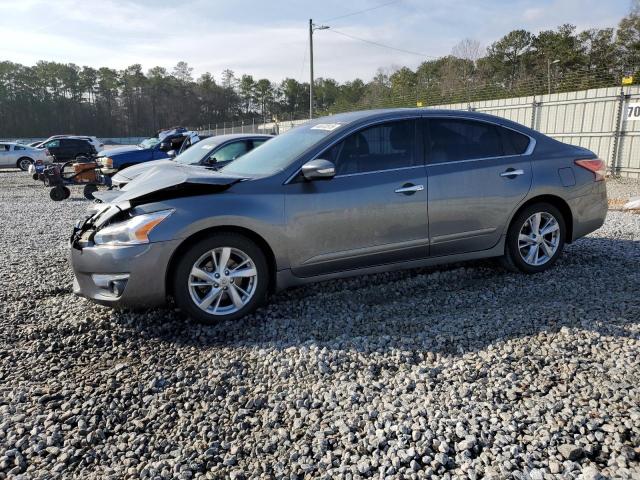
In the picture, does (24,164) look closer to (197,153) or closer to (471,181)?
(197,153)

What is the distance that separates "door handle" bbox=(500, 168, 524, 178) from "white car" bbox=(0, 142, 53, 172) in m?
25.7

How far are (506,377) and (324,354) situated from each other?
1.13 metres

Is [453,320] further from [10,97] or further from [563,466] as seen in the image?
[10,97]

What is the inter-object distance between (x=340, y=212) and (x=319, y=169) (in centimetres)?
41

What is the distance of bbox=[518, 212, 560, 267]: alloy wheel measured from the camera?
4840mm

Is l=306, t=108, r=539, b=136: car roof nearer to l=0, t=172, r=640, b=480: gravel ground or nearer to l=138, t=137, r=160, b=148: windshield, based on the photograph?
l=0, t=172, r=640, b=480: gravel ground

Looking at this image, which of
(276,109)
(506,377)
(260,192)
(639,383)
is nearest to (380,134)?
(260,192)

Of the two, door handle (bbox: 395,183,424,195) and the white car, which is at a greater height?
door handle (bbox: 395,183,424,195)

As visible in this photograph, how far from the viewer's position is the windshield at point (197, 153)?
30.0 ft

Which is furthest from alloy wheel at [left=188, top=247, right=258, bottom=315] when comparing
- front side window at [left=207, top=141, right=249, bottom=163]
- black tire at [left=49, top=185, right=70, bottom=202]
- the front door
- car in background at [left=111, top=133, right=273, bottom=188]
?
black tire at [left=49, top=185, right=70, bottom=202]

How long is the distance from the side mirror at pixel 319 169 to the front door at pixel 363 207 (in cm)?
12

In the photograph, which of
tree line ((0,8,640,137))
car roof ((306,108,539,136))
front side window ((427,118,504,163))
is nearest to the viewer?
car roof ((306,108,539,136))

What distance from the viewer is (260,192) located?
12.8ft

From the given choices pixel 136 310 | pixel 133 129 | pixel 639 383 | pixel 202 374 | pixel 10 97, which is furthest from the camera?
pixel 133 129
